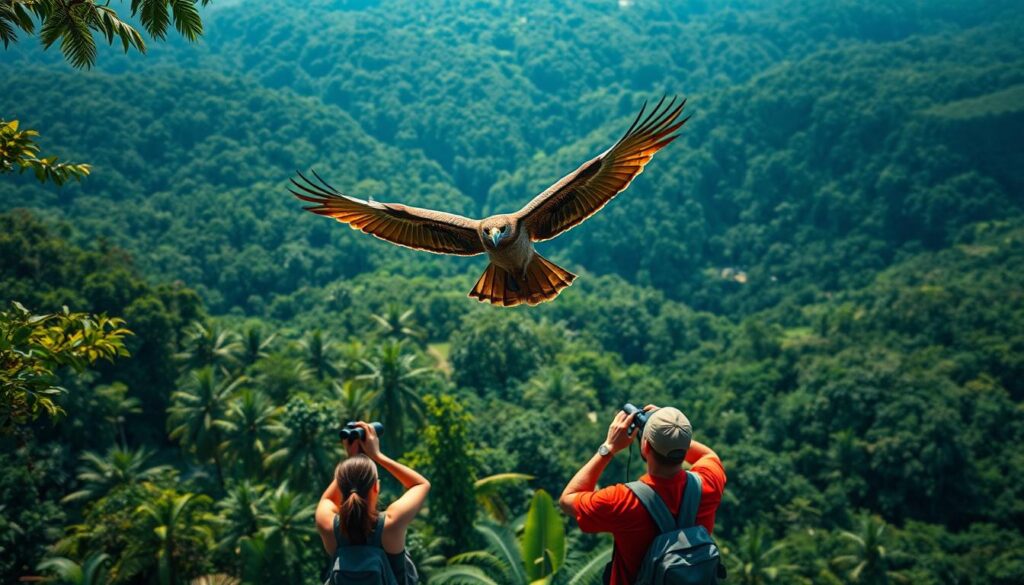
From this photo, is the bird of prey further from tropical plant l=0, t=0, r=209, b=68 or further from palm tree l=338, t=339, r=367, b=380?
palm tree l=338, t=339, r=367, b=380

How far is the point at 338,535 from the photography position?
4305mm

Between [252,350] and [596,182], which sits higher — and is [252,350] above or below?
above

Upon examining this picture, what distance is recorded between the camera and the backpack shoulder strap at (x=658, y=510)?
403cm

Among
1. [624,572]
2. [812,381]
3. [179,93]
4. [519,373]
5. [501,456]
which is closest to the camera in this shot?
[624,572]

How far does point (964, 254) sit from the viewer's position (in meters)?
68.6

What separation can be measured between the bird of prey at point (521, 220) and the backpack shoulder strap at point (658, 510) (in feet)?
9.18

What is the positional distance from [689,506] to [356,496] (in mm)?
1853

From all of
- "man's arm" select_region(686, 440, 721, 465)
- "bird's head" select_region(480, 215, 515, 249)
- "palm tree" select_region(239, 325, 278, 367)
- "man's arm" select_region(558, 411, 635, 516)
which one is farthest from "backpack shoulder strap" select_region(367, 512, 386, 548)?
"palm tree" select_region(239, 325, 278, 367)

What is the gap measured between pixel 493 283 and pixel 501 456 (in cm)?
2679

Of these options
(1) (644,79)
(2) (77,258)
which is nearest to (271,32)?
(1) (644,79)

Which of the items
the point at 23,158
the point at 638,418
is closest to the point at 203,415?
the point at 23,158

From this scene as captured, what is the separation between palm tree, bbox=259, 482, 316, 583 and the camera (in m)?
20.0

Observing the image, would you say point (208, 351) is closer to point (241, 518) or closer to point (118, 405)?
point (118, 405)

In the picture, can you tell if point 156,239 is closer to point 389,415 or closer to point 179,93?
point 179,93
